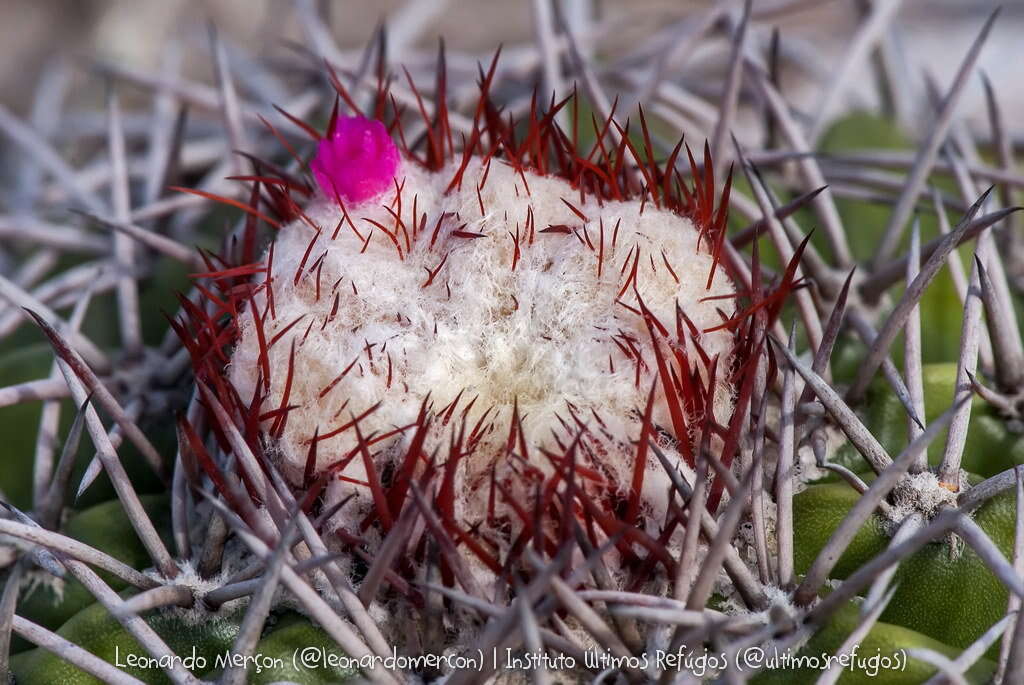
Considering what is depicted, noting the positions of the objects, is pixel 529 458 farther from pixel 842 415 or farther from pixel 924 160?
pixel 924 160

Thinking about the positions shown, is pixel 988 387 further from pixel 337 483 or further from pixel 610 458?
pixel 337 483

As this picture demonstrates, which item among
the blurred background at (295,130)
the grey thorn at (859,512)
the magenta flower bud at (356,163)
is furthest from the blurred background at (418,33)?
the grey thorn at (859,512)

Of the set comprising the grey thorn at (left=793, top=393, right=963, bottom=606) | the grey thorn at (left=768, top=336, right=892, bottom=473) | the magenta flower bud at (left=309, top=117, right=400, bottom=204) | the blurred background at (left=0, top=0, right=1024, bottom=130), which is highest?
the blurred background at (left=0, top=0, right=1024, bottom=130)

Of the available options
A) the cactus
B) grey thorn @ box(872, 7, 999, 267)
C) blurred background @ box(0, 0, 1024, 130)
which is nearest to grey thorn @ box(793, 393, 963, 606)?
the cactus

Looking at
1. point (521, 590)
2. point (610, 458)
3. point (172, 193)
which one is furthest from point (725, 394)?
point (172, 193)

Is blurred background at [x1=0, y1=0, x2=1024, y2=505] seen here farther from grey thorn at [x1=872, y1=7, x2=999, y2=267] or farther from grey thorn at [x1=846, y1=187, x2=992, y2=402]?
grey thorn at [x1=846, y1=187, x2=992, y2=402]

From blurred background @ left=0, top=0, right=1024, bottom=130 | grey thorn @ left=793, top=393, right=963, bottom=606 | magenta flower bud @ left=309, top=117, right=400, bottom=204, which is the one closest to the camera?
grey thorn @ left=793, top=393, right=963, bottom=606

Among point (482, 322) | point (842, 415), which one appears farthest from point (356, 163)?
point (842, 415)

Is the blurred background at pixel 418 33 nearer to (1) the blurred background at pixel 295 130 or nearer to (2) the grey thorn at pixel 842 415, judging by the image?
(1) the blurred background at pixel 295 130
